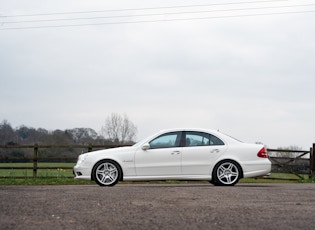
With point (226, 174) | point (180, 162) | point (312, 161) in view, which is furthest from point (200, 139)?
point (312, 161)

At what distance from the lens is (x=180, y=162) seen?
1522 cm

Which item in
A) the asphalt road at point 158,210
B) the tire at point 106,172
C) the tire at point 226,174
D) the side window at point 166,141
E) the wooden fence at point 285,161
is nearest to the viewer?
the asphalt road at point 158,210

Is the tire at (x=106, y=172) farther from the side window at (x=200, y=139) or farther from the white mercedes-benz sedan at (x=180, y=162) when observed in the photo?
the side window at (x=200, y=139)

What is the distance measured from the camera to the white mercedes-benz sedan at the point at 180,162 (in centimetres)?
1510

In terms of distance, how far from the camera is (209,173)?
15.1m

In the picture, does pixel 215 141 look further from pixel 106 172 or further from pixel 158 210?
pixel 158 210

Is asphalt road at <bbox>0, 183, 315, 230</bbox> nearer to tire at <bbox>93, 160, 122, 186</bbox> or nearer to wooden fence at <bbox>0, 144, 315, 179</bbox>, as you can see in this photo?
tire at <bbox>93, 160, 122, 186</bbox>

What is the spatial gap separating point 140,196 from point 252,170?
189 inches

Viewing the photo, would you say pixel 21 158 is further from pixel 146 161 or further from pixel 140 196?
pixel 140 196

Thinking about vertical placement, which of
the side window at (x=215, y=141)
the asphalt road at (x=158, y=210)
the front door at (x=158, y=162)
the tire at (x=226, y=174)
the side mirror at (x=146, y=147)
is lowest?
the asphalt road at (x=158, y=210)

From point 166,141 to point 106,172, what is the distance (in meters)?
1.59

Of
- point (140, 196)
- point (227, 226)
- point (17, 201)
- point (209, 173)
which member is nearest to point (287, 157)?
point (209, 173)

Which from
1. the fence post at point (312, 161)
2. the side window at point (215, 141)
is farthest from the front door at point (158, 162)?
the fence post at point (312, 161)

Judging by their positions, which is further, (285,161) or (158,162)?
(285,161)
